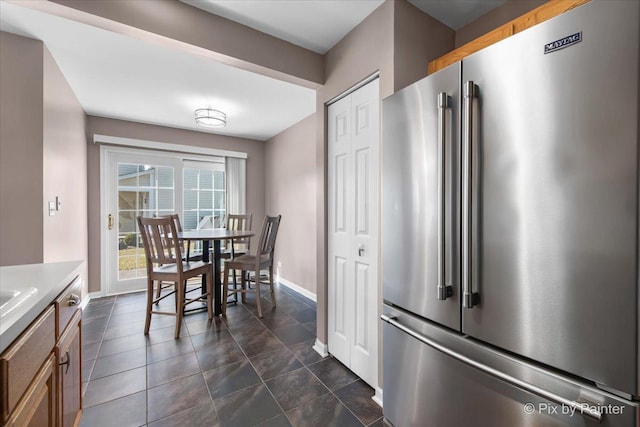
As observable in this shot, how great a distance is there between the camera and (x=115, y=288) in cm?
395

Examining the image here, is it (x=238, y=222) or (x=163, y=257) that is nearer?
(x=163, y=257)

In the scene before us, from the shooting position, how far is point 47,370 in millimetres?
979

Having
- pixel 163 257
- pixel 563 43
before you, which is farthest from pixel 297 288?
pixel 563 43

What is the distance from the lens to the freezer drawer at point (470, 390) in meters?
0.80

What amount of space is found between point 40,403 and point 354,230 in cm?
168

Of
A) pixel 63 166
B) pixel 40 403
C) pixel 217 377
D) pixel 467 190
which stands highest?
pixel 63 166

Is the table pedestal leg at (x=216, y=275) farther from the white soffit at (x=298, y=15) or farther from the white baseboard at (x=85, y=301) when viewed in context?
the white soffit at (x=298, y=15)

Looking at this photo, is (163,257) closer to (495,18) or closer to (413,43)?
(413,43)

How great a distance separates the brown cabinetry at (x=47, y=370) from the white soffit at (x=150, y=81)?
185 centimetres

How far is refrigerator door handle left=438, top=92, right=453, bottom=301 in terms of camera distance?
1129 millimetres

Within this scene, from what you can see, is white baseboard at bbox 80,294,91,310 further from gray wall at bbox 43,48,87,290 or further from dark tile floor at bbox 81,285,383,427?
dark tile floor at bbox 81,285,383,427

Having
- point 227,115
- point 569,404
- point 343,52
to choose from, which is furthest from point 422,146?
point 227,115

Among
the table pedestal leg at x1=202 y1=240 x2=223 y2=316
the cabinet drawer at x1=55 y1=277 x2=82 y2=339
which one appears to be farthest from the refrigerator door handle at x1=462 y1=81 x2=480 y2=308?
the table pedestal leg at x1=202 y1=240 x2=223 y2=316

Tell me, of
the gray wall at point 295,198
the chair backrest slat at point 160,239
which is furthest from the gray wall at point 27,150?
the gray wall at point 295,198
